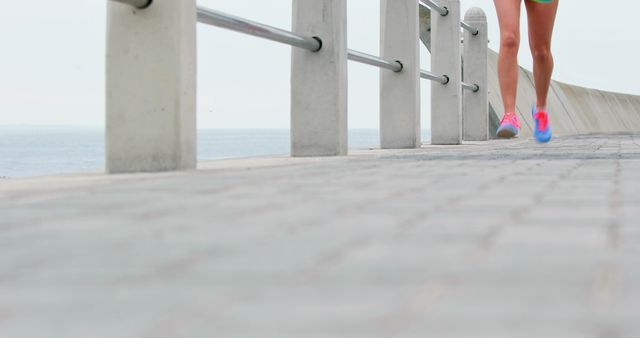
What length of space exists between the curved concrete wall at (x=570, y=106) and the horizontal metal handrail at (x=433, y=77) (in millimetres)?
3416

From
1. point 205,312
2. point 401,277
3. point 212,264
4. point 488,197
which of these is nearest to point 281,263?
point 212,264

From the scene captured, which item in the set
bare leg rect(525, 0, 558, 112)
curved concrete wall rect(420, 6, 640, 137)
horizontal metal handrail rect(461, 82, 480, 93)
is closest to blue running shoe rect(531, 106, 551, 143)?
bare leg rect(525, 0, 558, 112)

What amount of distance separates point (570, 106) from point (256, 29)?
16.0 metres

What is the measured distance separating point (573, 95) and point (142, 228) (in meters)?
20.4

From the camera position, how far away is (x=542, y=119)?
21.9ft

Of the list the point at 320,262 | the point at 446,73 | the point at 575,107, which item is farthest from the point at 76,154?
the point at 320,262

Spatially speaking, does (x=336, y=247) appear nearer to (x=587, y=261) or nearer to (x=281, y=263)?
(x=281, y=263)

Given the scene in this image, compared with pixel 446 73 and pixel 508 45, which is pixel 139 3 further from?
pixel 446 73

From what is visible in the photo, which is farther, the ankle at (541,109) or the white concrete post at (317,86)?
the ankle at (541,109)

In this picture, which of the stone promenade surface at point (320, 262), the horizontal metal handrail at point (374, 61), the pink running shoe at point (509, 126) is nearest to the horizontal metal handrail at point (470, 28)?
the horizontal metal handrail at point (374, 61)

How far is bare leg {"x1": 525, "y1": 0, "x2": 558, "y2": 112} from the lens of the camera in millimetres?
6215

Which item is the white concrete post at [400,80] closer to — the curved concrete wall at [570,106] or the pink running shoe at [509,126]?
the pink running shoe at [509,126]

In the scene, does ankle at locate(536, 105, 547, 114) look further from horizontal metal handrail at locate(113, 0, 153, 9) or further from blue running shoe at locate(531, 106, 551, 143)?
horizontal metal handrail at locate(113, 0, 153, 9)

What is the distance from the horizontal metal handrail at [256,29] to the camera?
4094 millimetres
